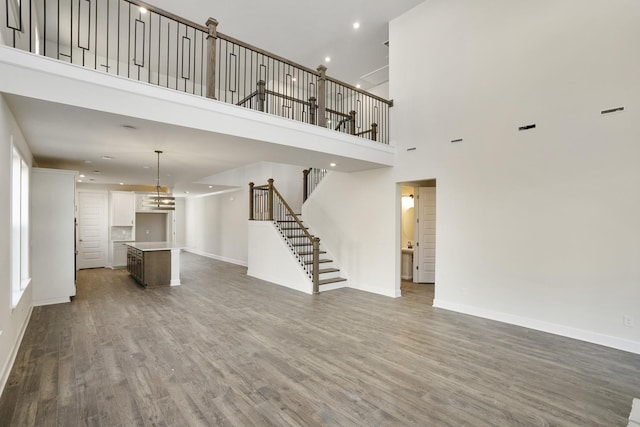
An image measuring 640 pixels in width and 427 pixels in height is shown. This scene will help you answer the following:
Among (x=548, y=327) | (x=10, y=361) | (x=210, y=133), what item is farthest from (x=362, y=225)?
(x=10, y=361)

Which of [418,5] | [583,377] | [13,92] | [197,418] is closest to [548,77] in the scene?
[418,5]

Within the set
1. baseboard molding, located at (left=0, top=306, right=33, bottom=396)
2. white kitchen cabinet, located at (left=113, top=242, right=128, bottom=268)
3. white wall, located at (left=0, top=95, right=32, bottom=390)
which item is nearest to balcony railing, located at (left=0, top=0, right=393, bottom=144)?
white wall, located at (left=0, top=95, right=32, bottom=390)

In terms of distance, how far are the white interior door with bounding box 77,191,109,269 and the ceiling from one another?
1406mm

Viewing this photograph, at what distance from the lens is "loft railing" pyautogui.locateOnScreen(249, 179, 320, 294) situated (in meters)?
6.50

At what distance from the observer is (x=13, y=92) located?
2.73 meters

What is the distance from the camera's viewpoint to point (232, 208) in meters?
11.1

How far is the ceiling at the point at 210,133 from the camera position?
3.71 metres

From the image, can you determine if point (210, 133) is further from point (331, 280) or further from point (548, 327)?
point (548, 327)

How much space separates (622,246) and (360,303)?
3.75 meters

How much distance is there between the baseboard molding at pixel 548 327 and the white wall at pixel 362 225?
4.14 ft

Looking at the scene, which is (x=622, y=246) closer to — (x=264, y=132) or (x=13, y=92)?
(x=264, y=132)

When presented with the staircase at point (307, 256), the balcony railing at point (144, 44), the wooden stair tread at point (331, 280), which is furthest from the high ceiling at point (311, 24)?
the wooden stair tread at point (331, 280)

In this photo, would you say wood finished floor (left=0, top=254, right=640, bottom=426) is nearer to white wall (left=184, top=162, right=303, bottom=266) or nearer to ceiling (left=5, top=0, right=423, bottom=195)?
ceiling (left=5, top=0, right=423, bottom=195)

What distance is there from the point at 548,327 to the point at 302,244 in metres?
4.85
